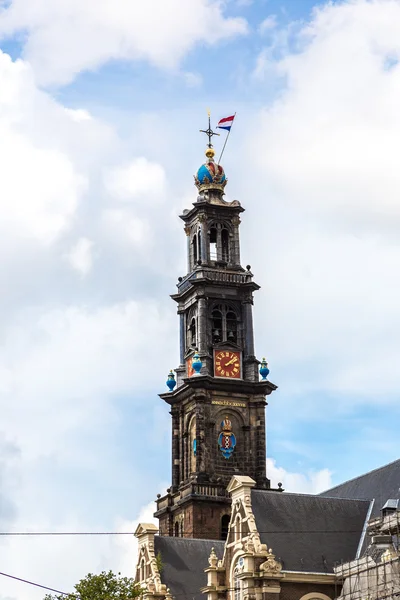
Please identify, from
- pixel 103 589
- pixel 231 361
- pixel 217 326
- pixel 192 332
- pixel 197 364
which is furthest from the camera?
pixel 192 332

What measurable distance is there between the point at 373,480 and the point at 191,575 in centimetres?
1312

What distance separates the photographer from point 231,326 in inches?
4119

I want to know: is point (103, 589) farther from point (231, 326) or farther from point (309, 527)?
point (231, 326)

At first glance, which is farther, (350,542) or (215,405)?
(215,405)

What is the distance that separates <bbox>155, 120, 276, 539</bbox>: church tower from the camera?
9700 cm

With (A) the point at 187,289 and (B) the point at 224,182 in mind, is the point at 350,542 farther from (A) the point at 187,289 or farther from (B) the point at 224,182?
(B) the point at 224,182

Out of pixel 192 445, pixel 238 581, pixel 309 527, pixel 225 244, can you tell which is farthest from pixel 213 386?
pixel 238 581

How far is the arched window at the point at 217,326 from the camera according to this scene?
104 metres

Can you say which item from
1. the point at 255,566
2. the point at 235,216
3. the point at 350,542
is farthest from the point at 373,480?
the point at 235,216

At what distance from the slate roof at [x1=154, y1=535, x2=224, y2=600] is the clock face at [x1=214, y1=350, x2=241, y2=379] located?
19.7 meters

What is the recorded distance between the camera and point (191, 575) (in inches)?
3182

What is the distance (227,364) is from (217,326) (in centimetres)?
389

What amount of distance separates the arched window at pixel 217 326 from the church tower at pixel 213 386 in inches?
3.2

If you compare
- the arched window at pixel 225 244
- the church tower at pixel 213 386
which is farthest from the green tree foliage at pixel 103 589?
the arched window at pixel 225 244
